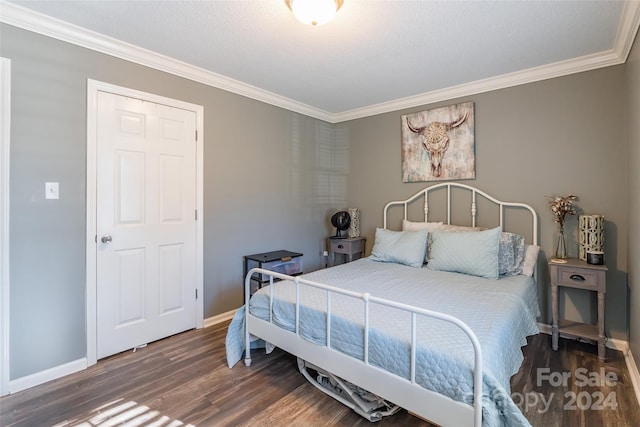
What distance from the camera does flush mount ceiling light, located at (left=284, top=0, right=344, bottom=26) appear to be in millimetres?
1687

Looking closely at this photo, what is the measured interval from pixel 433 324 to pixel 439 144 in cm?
231

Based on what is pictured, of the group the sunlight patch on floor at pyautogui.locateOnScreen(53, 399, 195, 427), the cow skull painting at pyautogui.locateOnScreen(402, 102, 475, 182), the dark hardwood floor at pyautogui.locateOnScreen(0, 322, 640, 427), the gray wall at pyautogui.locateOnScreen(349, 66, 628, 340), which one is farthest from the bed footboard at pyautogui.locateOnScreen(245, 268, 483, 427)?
the cow skull painting at pyautogui.locateOnScreen(402, 102, 475, 182)

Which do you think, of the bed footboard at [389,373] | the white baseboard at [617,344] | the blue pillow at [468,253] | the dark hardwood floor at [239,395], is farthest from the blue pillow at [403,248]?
the white baseboard at [617,344]

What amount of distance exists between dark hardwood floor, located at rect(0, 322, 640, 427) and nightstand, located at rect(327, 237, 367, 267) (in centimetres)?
162

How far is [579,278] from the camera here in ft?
7.69

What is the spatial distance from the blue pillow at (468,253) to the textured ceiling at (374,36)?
145 centimetres

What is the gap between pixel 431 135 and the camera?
3389mm

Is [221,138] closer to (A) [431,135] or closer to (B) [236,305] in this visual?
(B) [236,305]

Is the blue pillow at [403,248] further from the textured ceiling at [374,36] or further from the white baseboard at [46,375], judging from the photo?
the white baseboard at [46,375]

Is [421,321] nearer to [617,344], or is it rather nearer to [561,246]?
[561,246]

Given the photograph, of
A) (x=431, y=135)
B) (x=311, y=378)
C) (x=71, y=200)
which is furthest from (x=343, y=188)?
(x=71, y=200)

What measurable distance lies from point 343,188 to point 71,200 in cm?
293

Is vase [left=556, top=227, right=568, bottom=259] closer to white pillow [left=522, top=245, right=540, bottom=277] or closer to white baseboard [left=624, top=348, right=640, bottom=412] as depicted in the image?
white pillow [left=522, top=245, right=540, bottom=277]

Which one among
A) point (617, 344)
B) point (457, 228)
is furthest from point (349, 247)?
point (617, 344)
